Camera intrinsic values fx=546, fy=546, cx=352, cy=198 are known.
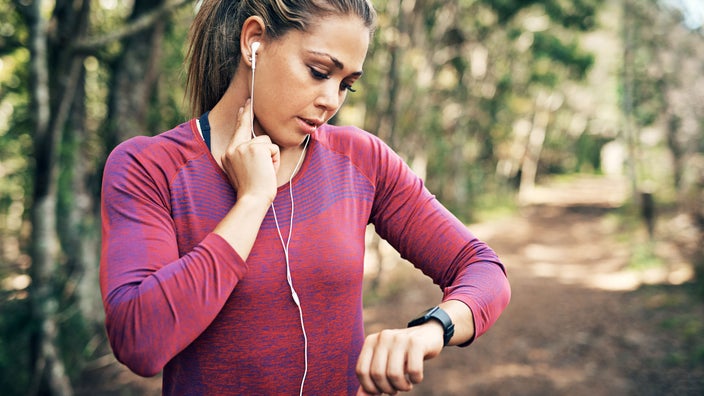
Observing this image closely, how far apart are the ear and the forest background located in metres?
0.70

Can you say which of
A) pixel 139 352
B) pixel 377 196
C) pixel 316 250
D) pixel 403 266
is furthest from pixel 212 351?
pixel 403 266

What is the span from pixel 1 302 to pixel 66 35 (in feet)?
6.87

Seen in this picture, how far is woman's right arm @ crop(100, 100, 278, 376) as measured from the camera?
41.8 inches

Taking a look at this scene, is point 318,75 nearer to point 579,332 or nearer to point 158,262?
point 158,262

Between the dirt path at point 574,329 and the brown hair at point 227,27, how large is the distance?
5.23 metres

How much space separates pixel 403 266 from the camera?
11.6 m

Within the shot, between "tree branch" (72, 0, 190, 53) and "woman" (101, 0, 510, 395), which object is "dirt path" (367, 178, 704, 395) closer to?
"tree branch" (72, 0, 190, 53)

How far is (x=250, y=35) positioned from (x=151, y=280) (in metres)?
0.64

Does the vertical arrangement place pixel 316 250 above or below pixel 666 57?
below

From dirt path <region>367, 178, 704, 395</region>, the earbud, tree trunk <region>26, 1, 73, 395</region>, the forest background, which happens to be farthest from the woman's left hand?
dirt path <region>367, 178, 704, 395</region>

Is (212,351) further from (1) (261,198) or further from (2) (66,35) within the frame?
(2) (66,35)

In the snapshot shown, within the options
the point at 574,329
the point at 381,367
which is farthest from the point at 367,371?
the point at 574,329

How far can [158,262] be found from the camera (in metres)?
1.12

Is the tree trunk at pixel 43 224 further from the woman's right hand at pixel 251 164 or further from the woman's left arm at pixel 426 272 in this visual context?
the woman's left arm at pixel 426 272
